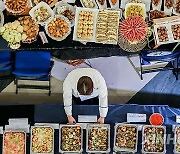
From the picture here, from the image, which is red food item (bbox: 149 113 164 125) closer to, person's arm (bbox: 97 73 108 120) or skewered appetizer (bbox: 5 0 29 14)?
person's arm (bbox: 97 73 108 120)

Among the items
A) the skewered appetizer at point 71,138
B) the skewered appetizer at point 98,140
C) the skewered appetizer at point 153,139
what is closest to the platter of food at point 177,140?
the skewered appetizer at point 153,139

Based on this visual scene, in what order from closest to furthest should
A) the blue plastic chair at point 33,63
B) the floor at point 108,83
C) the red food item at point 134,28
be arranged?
the red food item at point 134,28 < the blue plastic chair at point 33,63 < the floor at point 108,83

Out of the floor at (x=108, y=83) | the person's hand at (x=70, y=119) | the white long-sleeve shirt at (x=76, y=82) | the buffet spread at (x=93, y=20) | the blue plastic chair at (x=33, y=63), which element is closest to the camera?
the buffet spread at (x=93, y=20)

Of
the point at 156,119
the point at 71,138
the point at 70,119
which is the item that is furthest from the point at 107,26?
the point at 71,138

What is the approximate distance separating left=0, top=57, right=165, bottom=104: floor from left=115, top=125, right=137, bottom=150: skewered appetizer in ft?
2.22

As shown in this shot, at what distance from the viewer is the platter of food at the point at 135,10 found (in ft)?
16.4

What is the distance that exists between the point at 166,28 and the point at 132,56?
3.01ft

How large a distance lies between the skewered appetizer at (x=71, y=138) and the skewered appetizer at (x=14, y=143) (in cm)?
46

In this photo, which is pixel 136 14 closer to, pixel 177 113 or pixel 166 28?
pixel 166 28

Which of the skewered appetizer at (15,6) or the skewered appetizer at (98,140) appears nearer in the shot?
the skewered appetizer at (15,6)

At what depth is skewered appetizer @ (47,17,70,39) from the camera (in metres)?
4.96

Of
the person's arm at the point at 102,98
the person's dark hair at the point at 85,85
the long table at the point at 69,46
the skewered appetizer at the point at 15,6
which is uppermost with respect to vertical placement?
the skewered appetizer at the point at 15,6

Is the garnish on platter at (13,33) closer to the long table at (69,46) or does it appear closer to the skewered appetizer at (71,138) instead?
the long table at (69,46)

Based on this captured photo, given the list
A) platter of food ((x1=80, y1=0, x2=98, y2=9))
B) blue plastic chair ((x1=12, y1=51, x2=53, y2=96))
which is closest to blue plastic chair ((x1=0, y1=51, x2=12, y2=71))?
blue plastic chair ((x1=12, y1=51, x2=53, y2=96))
